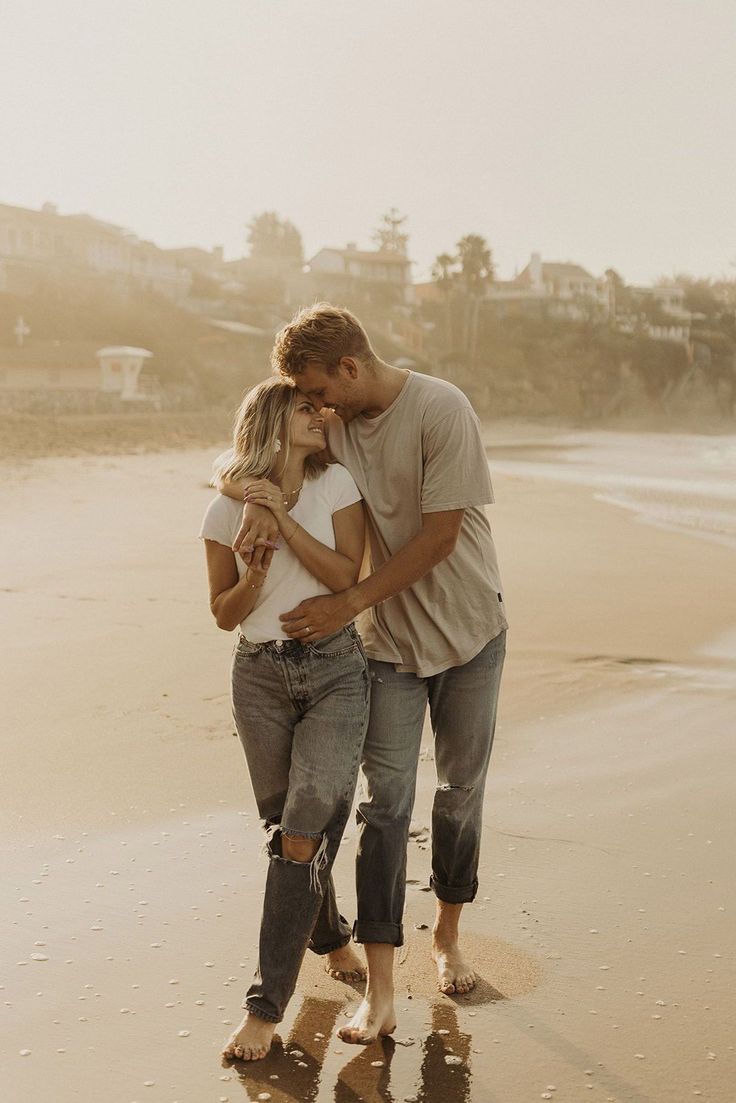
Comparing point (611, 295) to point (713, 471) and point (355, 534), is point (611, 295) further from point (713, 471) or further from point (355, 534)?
point (355, 534)

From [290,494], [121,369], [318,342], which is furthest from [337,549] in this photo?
[121,369]

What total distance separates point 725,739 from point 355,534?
347 centimetres

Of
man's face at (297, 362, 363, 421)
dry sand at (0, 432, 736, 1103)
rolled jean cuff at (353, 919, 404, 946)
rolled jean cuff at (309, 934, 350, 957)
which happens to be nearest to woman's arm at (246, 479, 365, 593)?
man's face at (297, 362, 363, 421)

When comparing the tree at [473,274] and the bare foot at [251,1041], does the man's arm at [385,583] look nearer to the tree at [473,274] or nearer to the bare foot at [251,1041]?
the bare foot at [251,1041]

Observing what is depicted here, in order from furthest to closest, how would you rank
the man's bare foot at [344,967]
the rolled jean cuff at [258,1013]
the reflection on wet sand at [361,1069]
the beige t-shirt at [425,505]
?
the man's bare foot at [344,967] < the beige t-shirt at [425,505] < the rolled jean cuff at [258,1013] < the reflection on wet sand at [361,1069]

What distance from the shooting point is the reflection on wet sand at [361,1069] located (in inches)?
112

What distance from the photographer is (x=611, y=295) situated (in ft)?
303

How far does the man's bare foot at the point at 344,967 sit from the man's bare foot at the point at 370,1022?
331mm

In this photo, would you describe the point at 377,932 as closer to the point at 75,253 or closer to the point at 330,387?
the point at 330,387

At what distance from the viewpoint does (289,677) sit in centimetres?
297

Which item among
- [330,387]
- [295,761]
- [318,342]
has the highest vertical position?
[318,342]

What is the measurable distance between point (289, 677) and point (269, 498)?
46 centimetres

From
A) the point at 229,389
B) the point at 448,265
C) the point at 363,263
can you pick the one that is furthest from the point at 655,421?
the point at 229,389

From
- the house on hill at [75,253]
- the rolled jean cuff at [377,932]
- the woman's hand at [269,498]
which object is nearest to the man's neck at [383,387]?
the woman's hand at [269,498]
